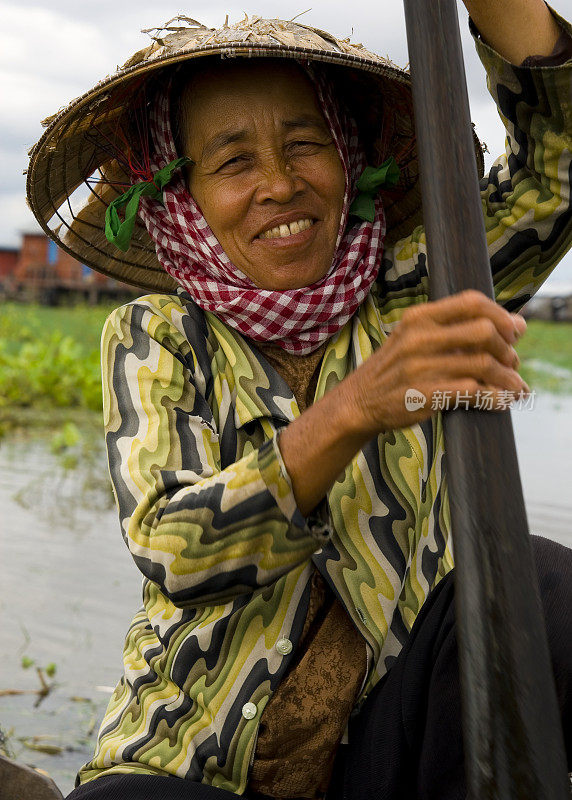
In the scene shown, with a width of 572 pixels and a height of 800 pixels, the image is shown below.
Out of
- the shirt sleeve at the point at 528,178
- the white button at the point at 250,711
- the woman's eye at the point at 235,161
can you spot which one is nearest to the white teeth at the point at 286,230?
the woman's eye at the point at 235,161

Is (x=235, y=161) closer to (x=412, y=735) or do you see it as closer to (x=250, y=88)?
(x=250, y=88)

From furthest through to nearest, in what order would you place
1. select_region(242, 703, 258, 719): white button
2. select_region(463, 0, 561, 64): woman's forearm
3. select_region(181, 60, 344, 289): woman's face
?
select_region(181, 60, 344, 289): woman's face, select_region(242, 703, 258, 719): white button, select_region(463, 0, 561, 64): woman's forearm

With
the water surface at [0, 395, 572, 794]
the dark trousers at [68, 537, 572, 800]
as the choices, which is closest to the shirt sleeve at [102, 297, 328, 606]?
the dark trousers at [68, 537, 572, 800]

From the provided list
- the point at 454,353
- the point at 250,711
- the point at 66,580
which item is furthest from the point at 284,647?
the point at 66,580

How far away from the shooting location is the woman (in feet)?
4.87

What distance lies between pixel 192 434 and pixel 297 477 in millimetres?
305

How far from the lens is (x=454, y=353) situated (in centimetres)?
107

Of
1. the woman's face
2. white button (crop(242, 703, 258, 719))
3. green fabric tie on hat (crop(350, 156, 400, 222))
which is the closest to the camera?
white button (crop(242, 703, 258, 719))

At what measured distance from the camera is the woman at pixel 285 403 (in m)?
1.48

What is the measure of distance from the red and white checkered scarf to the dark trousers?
477 millimetres

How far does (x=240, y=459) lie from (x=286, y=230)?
426mm

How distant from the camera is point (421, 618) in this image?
154 centimetres

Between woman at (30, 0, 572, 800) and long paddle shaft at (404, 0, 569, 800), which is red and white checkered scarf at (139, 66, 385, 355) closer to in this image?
woman at (30, 0, 572, 800)

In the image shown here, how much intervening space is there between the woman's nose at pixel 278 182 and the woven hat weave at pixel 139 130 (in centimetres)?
17
